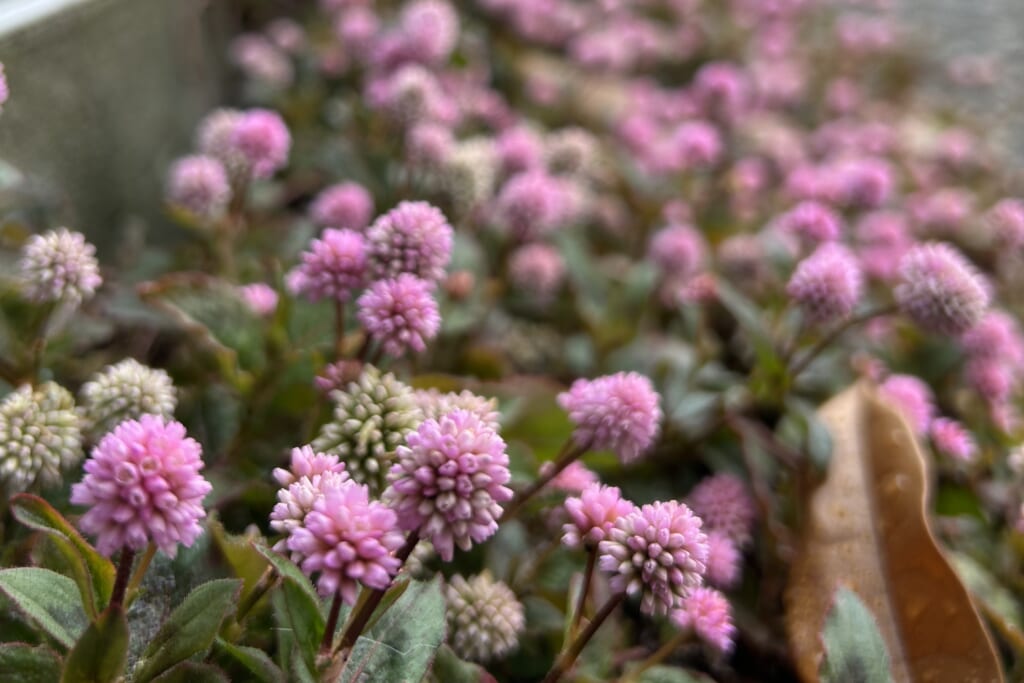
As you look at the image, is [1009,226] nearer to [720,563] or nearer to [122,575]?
[720,563]

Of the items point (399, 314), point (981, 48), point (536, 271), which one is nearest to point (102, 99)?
point (536, 271)

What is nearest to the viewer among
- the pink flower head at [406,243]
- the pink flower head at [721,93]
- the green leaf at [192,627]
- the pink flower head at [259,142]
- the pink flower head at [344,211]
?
the green leaf at [192,627]

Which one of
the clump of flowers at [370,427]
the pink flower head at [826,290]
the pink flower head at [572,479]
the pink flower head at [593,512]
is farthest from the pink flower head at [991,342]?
the clump of flowers at [370,427]

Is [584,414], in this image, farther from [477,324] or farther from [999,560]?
[999,560]

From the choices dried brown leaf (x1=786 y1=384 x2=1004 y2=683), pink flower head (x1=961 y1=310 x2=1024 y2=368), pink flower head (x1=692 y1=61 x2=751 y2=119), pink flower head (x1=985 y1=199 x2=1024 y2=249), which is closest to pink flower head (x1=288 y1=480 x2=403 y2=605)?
dried brown leaf (x1=786 y1=384 x2=1004 y2=683)

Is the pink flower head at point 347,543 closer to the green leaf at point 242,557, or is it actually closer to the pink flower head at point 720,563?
the green leaf at point 242,557

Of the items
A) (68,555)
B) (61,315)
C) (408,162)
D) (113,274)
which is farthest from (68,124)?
(68,555)
